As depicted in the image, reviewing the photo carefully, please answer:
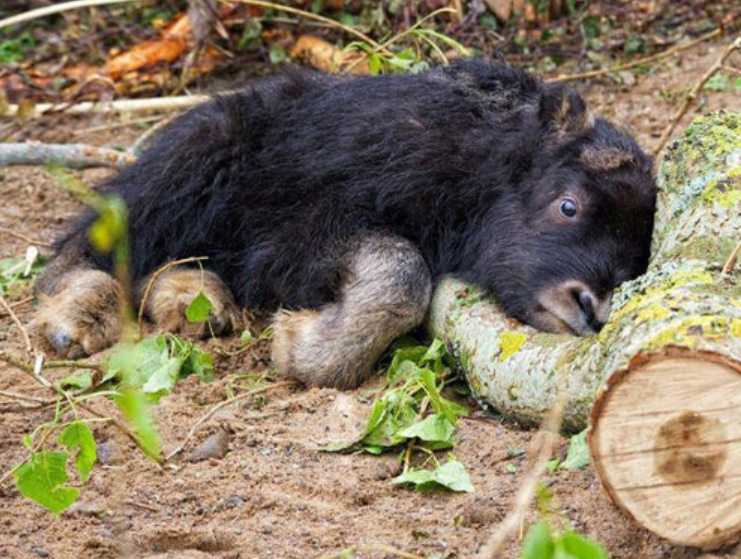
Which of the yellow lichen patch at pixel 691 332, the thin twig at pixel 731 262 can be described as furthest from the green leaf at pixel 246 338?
the yellow lichen patch at pixel 691 332

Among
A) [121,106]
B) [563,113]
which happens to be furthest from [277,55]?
[563,113]

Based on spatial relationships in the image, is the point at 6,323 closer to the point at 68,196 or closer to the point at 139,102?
the point at 68,196

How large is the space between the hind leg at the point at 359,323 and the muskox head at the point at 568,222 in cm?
35

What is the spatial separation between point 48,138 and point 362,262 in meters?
4.32

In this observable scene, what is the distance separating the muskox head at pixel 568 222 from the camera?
238 inches

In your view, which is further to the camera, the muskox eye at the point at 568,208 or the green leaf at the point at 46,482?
the muskox eye at the point at 568,208

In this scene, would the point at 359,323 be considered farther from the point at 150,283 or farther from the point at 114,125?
the point at 114,125

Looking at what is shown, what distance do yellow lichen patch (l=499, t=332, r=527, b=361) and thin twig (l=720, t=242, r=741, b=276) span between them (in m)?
1.16

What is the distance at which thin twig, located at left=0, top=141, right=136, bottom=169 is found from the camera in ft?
30.2

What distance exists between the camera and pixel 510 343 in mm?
5797

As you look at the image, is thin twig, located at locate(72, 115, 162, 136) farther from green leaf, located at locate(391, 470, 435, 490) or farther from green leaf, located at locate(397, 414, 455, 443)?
green leaf, located at locate(391, 470, 435, 490)

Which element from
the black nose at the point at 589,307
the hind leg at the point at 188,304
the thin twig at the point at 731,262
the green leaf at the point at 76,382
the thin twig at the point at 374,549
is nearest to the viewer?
the thin twig at the point at 374,549

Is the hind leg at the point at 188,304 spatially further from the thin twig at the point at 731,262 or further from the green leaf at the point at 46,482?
the thin twig at the point at 731,262

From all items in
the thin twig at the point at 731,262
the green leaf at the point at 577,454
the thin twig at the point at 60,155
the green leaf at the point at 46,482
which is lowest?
the thin twig at the point at 60,155
